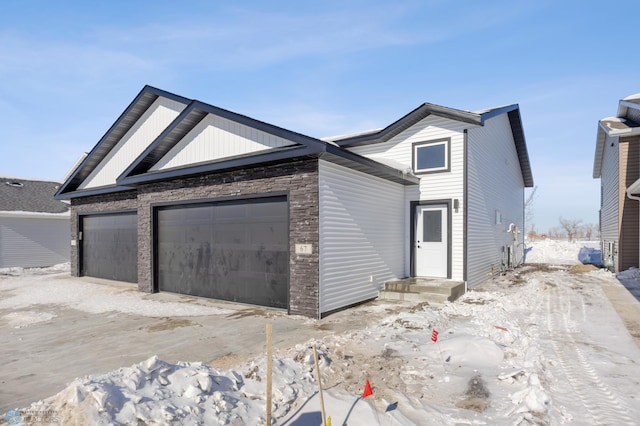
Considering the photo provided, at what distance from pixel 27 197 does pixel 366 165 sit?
21.7 m

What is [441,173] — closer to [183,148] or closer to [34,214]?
[183,148]

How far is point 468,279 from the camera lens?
35.0 ft

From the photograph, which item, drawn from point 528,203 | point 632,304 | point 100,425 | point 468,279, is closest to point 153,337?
point 100,425

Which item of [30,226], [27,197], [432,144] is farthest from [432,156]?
[27,197]

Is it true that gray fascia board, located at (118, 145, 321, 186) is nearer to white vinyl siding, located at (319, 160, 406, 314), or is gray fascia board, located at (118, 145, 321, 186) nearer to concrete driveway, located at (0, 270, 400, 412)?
white vinyl siding, located at (319, 160, 406, 314)

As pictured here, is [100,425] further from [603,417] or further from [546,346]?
[546,346]

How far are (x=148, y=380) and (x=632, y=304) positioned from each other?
10833 millimetres

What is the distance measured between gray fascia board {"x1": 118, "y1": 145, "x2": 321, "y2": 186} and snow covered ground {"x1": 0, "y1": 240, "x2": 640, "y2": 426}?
154 inches

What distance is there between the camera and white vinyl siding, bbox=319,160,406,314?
807 centimetres

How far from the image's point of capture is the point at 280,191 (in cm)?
858

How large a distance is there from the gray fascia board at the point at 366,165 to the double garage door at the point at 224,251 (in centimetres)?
171

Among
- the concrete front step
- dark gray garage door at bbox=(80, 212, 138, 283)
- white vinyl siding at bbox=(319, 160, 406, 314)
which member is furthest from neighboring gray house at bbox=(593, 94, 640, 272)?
dark gray garage door at bbox=(80, 212, 138, 283)

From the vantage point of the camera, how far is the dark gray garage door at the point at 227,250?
8781 millimetres

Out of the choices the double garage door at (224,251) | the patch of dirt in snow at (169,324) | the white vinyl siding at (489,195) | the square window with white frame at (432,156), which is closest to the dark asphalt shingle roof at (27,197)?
the double garage door at (224,251)
